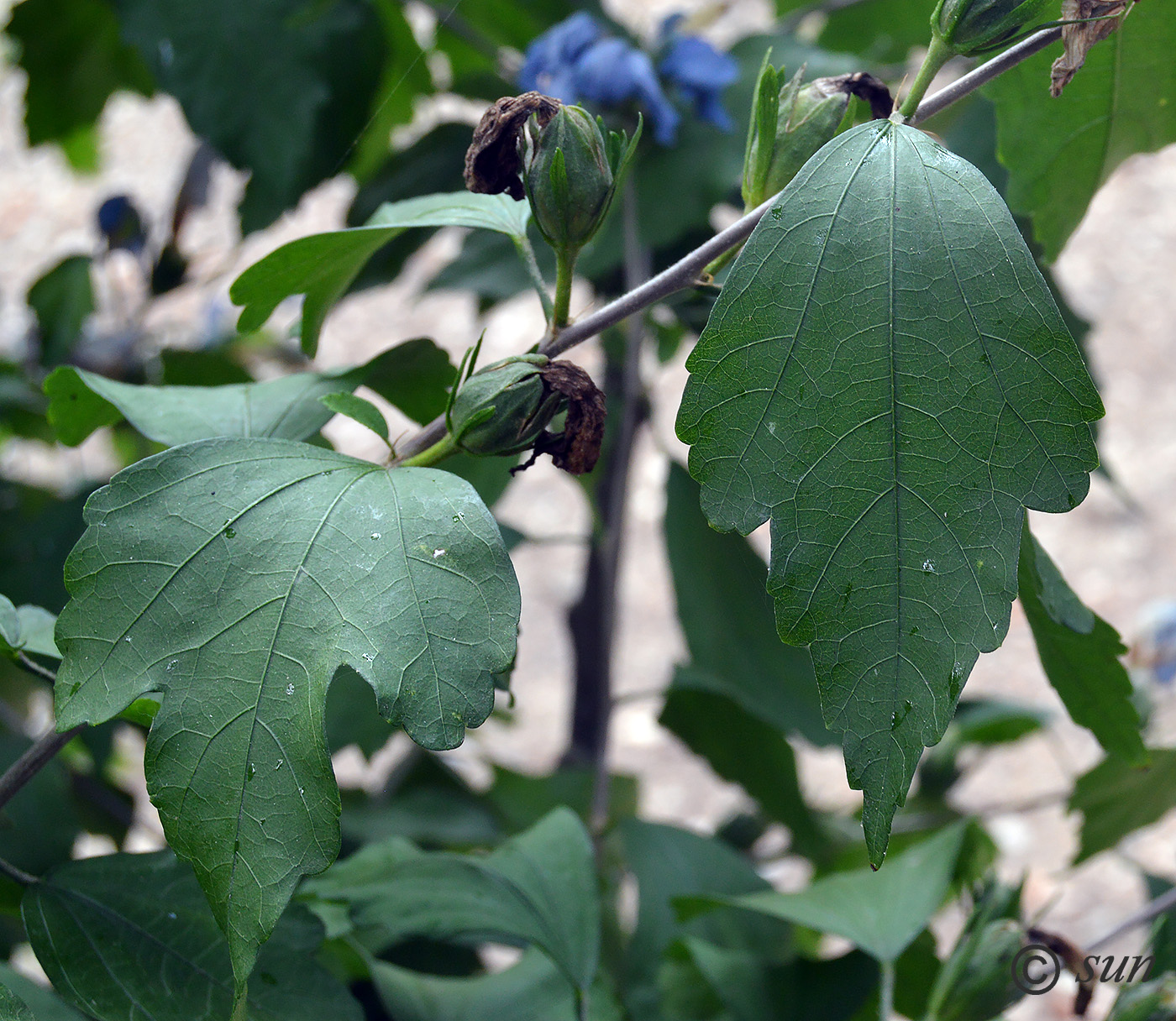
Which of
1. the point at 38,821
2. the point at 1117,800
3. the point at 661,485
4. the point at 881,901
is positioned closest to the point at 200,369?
the point at 38,821

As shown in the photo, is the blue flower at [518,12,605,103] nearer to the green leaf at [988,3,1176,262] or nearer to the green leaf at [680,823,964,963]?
the green leaf at [988,3,1176,262]

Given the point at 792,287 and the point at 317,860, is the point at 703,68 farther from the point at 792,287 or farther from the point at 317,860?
the point at 317,860

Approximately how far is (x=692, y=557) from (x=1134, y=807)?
285mm

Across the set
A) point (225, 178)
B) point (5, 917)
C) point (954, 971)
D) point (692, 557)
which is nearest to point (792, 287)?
point (954, 971)

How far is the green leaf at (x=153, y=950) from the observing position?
1.04 ft

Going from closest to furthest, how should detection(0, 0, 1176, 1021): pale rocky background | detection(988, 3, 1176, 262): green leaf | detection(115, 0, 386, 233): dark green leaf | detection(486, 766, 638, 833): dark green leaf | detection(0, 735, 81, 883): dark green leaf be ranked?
1. detection(988, 3, 1176, 262): green leaf
2. detection(0, 735, 81, 883): dark green leaf
3. detection(115, 0, 386, 233): dark green leaf
4. detection(486, 766, 638, 833): dark green leaf
5. detection(0, 0, 1176, 1021): pale rocky background

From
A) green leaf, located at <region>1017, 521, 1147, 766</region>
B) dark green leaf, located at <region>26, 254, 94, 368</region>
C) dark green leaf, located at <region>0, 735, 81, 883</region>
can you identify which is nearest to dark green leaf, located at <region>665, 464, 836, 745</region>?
green leaf, located at <region>1017, 521, 1147, 766</region>

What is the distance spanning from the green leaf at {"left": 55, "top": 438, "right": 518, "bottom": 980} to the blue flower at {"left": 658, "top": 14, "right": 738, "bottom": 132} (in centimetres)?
46

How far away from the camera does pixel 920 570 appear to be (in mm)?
262

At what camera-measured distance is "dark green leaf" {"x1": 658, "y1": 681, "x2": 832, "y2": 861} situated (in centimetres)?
70

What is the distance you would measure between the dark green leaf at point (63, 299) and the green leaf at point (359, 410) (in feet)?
1.86

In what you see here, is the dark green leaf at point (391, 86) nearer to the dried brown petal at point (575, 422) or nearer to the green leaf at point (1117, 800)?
the dried brown petal at point (575, 422)

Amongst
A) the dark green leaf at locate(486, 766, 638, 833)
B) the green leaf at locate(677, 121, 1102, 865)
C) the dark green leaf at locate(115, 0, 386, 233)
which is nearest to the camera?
the green leaf at locate(677, 121, 1102, 865)

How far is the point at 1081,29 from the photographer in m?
0.30
